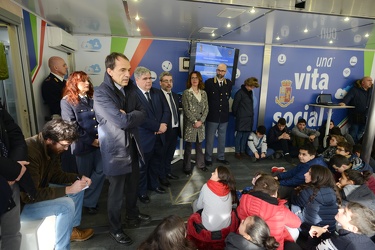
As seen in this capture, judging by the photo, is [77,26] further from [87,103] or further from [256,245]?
[256,245]

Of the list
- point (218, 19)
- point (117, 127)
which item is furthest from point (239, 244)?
point (218, 19)

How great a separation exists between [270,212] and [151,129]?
60.6 inches

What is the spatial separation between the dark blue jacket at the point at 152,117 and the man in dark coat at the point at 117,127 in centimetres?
56

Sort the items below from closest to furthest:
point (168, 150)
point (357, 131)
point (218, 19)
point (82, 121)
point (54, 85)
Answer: point (82, 121) < point (54, 85) < point (218, 19) < point (168, 150) < point (357, 131)

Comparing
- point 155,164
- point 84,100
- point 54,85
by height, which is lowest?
point 155,164

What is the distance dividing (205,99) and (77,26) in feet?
7.29

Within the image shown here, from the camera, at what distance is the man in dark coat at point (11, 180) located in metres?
1.20

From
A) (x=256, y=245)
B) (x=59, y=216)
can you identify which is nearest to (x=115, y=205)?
(x=59, y=216)

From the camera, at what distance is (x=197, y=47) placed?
3760 mm

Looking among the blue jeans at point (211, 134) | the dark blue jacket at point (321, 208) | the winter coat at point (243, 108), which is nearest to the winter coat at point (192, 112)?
the blue jeans at point (211, 134)

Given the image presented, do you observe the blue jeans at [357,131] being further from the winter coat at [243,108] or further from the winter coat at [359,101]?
the winter coat at [243,108]

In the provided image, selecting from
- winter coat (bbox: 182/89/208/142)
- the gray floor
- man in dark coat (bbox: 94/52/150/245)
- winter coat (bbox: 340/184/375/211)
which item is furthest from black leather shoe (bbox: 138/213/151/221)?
winter coat (bbox: 340/184/375/211)

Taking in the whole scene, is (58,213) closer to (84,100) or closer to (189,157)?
(84,100)

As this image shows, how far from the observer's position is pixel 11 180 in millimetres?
1262
